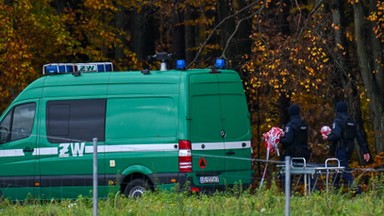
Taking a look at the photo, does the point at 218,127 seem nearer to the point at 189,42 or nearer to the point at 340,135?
the point at 340,135

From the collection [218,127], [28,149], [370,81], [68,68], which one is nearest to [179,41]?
[370,81]

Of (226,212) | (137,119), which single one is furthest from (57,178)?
(226,212)

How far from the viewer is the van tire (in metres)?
20.0

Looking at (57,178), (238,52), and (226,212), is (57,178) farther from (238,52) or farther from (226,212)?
(238,52)

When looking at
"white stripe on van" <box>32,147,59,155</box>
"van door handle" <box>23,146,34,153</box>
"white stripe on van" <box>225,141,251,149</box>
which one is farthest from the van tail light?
"van door handle" <box>23,146,34,153</box>

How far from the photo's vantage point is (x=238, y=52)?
106ft

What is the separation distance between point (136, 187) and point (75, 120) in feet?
5.68

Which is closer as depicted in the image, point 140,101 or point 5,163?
point 140,101

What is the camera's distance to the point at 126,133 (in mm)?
20234

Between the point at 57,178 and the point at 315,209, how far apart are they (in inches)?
275

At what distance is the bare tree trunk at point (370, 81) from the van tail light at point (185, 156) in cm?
915

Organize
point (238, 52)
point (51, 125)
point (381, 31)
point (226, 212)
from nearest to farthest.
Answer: point (226, 212) → point (51, 125) → point (381, 31) → point (238, 52)

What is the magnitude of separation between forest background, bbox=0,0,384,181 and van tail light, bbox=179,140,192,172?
760cm

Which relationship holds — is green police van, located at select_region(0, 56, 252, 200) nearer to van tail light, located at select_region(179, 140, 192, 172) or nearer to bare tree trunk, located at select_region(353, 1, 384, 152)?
van tail light, located at select_region(179, 140, 192, 172)
